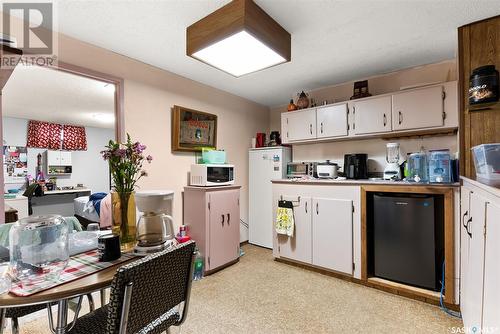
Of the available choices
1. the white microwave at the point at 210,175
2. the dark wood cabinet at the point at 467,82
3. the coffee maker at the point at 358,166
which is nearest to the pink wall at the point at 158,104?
the white microwave at the point at 210,175

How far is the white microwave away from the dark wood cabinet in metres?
A: 2.39

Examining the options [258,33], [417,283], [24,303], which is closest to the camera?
[24,303]

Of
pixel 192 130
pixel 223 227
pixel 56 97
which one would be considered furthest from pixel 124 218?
pixel 56 97

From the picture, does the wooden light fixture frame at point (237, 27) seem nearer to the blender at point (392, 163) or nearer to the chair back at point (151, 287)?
the chair back at point (151, 287)

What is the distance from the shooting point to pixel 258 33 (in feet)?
5.61

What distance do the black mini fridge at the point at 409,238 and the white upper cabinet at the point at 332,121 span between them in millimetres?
932

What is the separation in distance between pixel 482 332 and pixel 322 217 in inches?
66.8

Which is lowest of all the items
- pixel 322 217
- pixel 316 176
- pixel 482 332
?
pixel 482 332

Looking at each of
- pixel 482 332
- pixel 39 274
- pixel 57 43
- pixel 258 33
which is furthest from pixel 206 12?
pixel 482 332

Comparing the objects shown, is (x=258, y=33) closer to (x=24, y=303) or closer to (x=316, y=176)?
(x=24, y=303)

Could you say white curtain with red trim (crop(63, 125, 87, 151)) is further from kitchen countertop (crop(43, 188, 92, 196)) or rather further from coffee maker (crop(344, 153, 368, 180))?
coffee maker (crop(344, 153, 368, 180))

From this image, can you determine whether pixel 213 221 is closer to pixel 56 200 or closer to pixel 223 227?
pixel 223 227

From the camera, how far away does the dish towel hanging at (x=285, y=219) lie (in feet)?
10.1

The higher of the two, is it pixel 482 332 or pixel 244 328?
pixel 482 332
